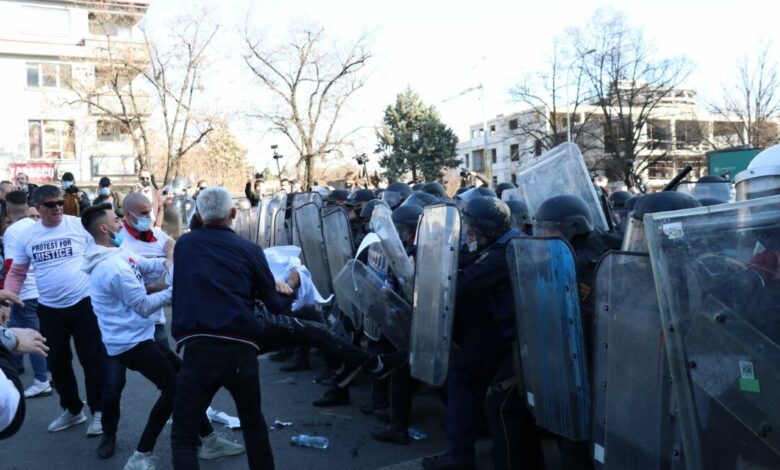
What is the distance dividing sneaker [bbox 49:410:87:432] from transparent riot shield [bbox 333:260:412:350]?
256 centimetres

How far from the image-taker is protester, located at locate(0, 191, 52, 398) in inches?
229

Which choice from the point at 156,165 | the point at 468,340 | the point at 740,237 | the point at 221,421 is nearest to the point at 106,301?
the point at 221,421

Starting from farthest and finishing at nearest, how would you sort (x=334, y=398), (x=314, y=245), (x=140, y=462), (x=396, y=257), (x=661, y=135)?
(x=661, y=135), (x=314, y=245), (x=334, y=398), (x=396, y=257), (x=140, y=462)

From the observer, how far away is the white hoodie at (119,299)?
4.20 meters

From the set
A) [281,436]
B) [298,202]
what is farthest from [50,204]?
[298,202]

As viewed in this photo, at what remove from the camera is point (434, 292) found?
3979 millimetres

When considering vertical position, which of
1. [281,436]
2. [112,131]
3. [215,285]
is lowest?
[281,436]

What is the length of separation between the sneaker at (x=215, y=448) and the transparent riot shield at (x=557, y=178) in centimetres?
289

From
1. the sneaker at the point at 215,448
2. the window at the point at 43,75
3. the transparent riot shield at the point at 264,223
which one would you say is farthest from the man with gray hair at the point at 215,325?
the window at the point at 43,75

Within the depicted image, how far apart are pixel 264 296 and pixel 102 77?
2763 cm

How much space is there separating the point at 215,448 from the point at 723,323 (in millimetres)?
3573

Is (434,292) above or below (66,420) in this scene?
above

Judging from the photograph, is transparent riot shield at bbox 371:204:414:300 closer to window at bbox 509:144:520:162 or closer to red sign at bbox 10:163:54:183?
red sign at bbox 10:163:54:183

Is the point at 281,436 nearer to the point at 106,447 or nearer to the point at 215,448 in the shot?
the point at 215,448
